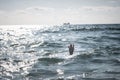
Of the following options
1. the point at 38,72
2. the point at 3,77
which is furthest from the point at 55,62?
the point at 3,77

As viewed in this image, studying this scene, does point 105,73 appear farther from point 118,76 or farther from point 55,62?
point 55,62

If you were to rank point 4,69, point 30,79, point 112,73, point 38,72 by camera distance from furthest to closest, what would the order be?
point 4,69, point 38,72, point 112,73, point 30,79

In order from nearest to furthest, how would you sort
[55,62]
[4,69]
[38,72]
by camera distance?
[38,72] < [4,69] < [55,62]

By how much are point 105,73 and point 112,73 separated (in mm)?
499

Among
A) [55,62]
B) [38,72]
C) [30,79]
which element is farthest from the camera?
[55,62]

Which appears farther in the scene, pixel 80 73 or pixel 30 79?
pixel 80 73

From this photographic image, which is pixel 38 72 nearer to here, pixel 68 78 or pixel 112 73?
pixel 68 78

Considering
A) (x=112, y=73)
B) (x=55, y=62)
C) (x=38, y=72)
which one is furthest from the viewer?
(x=55, y=62)

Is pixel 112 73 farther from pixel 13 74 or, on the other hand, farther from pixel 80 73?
pixel 13 74

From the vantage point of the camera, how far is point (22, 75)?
1290 cm

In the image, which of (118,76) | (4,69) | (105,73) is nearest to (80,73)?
(105,73)

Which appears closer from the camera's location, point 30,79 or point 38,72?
point 30,79

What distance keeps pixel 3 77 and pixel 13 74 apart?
104cm

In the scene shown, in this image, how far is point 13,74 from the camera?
13289 mm
